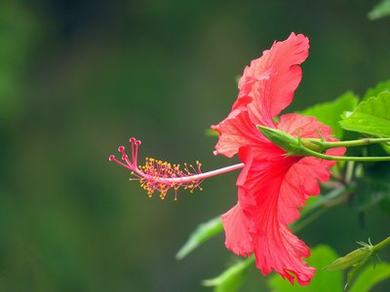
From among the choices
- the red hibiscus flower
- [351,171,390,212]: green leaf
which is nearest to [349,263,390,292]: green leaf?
[351,171,390,212]: green leaf

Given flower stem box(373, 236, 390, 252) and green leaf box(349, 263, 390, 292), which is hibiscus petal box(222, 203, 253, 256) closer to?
flower stem box(373, 236, 390, 252)

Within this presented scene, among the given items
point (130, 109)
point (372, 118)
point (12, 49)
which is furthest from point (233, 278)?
point (130, 109)

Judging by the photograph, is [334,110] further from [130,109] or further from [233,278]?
[130,109]

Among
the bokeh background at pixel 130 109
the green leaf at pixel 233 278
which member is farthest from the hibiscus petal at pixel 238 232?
the bokeh background at pixel 130 109

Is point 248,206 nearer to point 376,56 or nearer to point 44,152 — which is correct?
point 376,56

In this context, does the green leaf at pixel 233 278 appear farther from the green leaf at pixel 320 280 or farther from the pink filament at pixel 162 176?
the pink filament at pixel 162 176

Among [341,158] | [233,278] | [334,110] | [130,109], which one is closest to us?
[341,158]

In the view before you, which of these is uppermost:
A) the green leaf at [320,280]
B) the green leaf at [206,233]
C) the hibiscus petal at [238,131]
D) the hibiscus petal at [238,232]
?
the hibiscus petal at [238,131]
